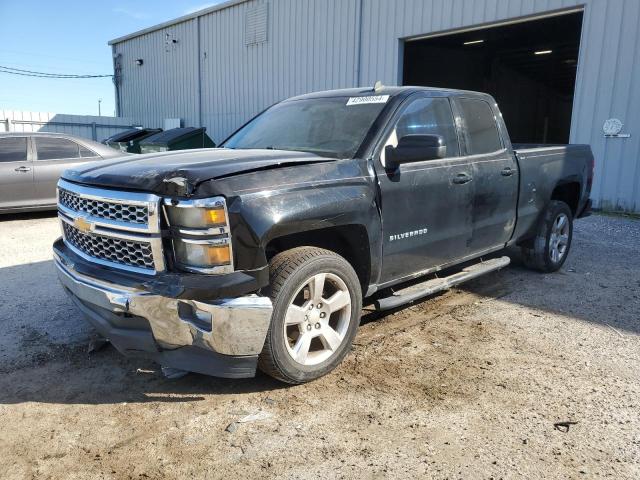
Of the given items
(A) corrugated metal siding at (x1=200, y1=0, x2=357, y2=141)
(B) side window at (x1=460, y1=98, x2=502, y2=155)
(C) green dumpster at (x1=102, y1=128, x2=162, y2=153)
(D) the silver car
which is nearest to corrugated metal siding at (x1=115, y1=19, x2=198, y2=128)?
(A) corrugated metal siding at (x1=200, y1=0, x2=357, y2=141)

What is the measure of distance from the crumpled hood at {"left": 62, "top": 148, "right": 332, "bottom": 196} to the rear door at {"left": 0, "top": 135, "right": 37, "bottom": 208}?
19.3 feet

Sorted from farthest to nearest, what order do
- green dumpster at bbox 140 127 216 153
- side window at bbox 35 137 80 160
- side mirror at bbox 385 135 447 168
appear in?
green dumpster at bbox 140 127 216 153
side window at bbox 35 137 80 160
side mirror at bbox 385 135 447 168

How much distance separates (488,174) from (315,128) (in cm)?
160

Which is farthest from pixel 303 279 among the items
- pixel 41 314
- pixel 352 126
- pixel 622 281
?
pixel 622 281

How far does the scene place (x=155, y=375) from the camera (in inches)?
134

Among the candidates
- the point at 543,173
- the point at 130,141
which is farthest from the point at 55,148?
the point at 130,141

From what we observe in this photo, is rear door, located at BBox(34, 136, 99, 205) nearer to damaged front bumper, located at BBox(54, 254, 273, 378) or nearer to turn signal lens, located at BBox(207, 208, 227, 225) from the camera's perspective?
damaged front bumper, located at BBox(54, 254, 273, 378)

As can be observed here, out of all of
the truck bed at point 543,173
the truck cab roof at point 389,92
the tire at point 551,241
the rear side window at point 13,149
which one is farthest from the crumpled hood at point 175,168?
the rear side window at point 13,149

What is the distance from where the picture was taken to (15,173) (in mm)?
8422

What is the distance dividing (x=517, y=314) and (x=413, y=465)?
8.11 ft

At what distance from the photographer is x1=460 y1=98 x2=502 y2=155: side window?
4527mm

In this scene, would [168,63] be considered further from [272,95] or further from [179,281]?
[179,281]

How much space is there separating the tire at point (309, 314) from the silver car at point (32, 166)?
275 inches

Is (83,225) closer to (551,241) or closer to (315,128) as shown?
(315,128)
